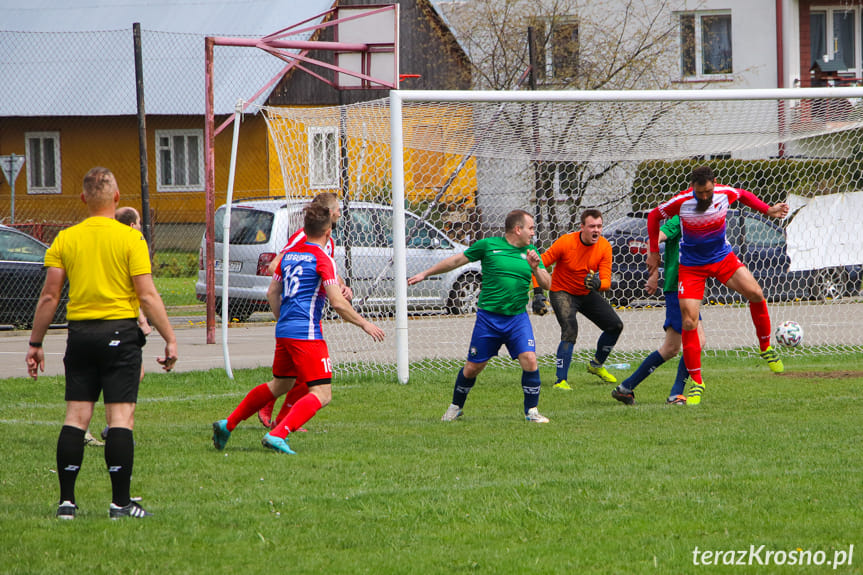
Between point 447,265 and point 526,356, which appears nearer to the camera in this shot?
point 526,356

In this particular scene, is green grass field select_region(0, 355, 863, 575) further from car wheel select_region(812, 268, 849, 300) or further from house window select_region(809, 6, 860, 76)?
house window select_region(809, 6, 860, 76)

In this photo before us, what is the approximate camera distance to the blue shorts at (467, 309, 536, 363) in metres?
8.66

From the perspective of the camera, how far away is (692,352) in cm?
937

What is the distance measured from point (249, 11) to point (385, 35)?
18.1 m

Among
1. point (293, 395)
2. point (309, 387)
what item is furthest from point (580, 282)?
point (309, 387)

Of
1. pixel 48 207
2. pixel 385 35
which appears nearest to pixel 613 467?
pixel 385 35

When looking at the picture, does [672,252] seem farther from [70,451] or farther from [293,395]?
[70,451]

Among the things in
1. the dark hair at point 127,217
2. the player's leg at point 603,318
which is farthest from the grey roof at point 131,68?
the dark hair at point 127,217

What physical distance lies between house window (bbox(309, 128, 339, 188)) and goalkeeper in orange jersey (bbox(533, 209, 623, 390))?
3310 millimetres

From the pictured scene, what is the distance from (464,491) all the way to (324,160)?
7.60 metres

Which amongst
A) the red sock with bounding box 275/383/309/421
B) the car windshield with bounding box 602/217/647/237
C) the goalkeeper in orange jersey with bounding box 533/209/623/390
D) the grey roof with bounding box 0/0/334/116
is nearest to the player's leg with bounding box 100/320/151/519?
the red sock with bounding box 275/383/309/421

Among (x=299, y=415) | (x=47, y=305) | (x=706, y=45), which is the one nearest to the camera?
(x=47, y=305)

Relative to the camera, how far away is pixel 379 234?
12.9 m

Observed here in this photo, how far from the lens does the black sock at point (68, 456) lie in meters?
5.65
